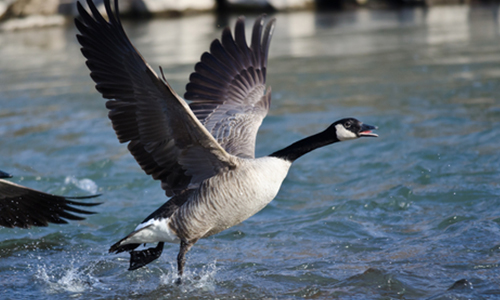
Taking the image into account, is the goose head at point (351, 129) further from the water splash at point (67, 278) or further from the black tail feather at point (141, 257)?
the water splash at point (67, 278)

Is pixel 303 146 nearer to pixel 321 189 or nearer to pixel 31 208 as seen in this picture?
pixel 321 189

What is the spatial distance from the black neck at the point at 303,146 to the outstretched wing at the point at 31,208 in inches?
82.7

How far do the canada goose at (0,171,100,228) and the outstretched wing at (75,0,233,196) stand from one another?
1231 millimetres

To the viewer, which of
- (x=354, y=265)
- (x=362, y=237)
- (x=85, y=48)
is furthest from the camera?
(x=362, y=237)

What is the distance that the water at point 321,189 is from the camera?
4.72 m

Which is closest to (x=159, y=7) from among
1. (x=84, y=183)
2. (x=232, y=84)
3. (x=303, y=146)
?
(x=84, y=183)

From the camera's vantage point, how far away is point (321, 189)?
6930 mm

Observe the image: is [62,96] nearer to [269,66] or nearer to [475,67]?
[269,66]

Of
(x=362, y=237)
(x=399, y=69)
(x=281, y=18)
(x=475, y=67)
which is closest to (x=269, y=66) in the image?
(x=399, y=69)

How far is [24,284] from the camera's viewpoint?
16.1ft

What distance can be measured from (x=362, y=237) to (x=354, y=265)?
663mm

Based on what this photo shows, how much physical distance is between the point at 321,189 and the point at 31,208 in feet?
10.6

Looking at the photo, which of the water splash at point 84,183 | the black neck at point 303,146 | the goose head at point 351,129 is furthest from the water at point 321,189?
the goose head at point 351,129

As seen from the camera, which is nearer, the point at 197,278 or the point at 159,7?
the point at 197,278
